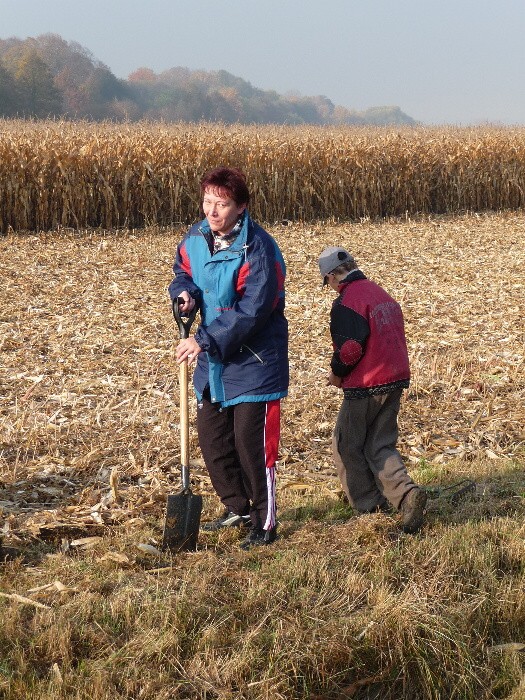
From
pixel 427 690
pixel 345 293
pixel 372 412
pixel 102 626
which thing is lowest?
pixel 427 690

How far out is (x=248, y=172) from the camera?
17391 millimetres

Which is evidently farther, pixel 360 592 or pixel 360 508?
pixel 360 508

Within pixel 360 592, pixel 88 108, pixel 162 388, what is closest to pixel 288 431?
pixel 162 388

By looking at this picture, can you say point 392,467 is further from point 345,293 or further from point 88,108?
point 88,108

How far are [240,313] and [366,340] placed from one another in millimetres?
738

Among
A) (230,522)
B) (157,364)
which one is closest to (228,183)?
(230,522)

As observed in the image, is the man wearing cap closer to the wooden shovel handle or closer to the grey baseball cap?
the grey baseball cap

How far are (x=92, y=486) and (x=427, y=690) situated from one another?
245 cm

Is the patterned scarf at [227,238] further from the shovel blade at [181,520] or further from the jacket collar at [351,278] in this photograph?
the shovel blade at [181,520]

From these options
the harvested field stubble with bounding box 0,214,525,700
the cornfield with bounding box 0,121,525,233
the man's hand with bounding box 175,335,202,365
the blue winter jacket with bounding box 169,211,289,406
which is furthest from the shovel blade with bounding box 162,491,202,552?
the cornfield with bounding box 0,121,525,233

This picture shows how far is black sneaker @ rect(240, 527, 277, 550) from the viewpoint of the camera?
4309mm

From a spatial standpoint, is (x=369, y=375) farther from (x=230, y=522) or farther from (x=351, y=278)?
(x=230, y=522)

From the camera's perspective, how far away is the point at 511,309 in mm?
10195

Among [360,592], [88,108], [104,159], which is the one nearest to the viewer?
[360,592]
